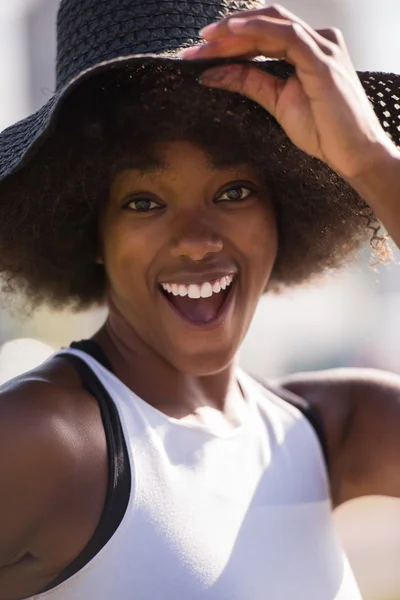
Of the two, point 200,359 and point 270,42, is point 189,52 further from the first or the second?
point 200,359

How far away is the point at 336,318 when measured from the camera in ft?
27.6

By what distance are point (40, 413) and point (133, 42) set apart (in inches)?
31.8

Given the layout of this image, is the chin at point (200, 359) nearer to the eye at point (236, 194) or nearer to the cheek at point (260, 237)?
the cheek at point (260, 237)

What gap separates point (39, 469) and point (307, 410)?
0.99 meters

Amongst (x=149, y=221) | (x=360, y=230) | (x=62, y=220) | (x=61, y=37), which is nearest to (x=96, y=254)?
(x=62, y=220)

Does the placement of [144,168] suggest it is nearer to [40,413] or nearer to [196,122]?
[196,122]

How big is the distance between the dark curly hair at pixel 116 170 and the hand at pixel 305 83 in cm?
19

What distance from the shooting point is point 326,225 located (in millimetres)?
2635

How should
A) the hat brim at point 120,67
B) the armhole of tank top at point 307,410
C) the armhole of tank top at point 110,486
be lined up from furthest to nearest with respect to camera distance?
1. the armhole of tank top at point 307,410
2. the armhole of tank top at point 110,486
3. the hat brim at point 120,67

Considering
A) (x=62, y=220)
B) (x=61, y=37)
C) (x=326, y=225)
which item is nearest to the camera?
(x=61, y=37)

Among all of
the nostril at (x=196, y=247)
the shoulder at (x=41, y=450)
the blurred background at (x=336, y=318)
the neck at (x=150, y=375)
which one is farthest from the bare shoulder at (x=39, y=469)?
the blurred background at (x=336, y=318)

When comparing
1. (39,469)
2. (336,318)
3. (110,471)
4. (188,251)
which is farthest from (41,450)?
(336,318)

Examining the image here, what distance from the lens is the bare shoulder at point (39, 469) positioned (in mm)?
1771

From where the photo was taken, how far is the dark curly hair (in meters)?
2.08
